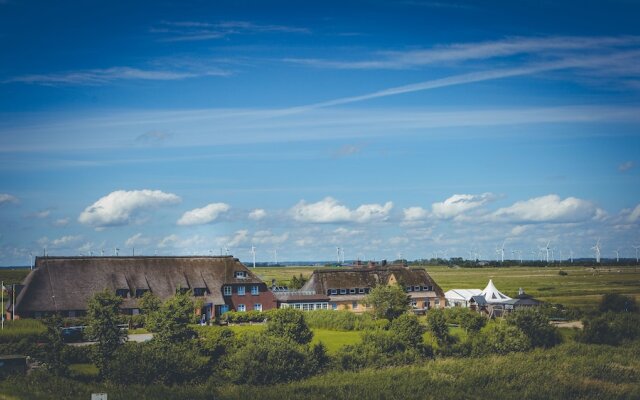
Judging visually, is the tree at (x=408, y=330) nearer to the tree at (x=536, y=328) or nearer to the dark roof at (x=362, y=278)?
the tree at (x=536, y=328)

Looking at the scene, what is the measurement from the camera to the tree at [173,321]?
39906 mm

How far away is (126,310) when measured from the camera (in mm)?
58656

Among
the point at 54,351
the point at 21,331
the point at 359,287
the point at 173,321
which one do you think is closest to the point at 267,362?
the point at 173,321

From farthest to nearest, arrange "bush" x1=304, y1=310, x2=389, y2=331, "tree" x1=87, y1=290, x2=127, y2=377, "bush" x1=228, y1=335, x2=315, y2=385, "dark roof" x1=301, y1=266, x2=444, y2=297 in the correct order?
1. "dark roof" x1=301, y1=266, x2=444, y2=297
2. "bush" x1=304, y1=310, x2=389, y2=331
3. "tree" x1=87, y1=290, x2=127, y2=377
4. "bush" x1=228, y1=335, x2=315, y2=385

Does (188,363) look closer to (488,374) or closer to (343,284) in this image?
(488,374)

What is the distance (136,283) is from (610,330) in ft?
123

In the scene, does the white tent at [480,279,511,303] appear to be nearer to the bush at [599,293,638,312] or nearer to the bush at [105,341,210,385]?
the bush at [599,293,638,312]

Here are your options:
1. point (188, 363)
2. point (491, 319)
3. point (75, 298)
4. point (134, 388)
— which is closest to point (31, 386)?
point (134, 388)

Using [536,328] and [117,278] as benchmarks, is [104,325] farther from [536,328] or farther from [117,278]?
[536,328]

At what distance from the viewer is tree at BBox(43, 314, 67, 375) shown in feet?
117

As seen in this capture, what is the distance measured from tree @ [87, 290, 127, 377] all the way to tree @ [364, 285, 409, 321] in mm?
26072

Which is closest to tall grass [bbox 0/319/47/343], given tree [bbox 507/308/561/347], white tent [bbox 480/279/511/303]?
tree [bbox 507/308/561/347]

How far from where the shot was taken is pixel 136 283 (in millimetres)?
61094

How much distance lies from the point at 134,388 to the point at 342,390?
1010 cm
